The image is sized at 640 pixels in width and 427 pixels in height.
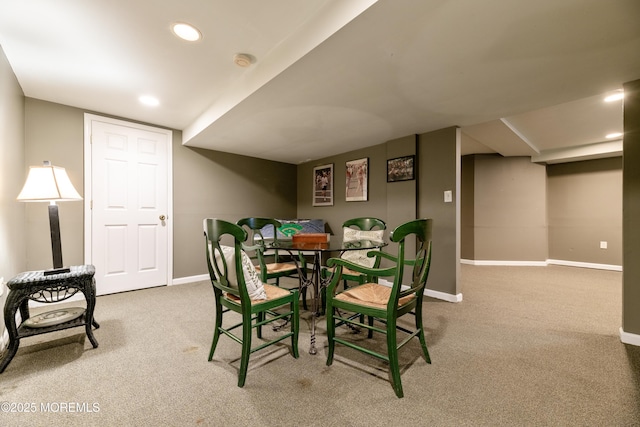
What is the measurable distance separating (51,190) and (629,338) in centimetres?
476

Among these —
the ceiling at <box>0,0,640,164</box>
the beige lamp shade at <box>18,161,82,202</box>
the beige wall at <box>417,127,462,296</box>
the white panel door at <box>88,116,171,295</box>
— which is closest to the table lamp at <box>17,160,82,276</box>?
the beige lamp shade at <box>18,161,82,202</box>

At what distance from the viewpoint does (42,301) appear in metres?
1.84

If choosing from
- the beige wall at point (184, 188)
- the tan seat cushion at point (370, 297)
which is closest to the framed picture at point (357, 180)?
the beige wall at point (184, 188)

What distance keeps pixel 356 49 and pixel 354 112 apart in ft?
3.73

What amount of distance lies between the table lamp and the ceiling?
96 centimetres

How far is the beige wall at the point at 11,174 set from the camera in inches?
78.2

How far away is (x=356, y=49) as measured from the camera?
1700 millimetres

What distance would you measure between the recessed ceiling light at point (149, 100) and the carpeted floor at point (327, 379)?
234 centimetres

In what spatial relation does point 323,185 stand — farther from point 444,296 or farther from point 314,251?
point 314,251

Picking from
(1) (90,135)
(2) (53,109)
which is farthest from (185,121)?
(2) (53,109)

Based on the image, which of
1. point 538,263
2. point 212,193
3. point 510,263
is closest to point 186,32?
point 212,193

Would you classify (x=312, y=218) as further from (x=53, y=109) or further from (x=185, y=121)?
(x=53, y=109)

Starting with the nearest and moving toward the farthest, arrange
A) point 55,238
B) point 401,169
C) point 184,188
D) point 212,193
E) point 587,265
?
1. point 55,238
2. point 401,169
3. point 184,188
4. point 212,193
5. point 587,265

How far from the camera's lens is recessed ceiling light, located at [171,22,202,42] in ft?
5.80
